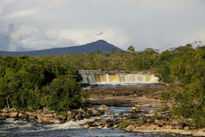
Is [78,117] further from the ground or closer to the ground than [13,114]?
closer to the ground

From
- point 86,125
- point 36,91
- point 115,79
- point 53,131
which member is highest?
point 115,79

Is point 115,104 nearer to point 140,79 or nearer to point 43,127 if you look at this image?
point 43,127

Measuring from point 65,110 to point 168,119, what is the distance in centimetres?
1925

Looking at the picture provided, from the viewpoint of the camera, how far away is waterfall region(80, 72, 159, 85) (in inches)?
4828

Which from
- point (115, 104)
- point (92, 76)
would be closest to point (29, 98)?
point (115, 104)

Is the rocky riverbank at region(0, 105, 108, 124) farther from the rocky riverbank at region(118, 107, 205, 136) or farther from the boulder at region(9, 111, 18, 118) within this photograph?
the rocky riverbank at region(118, 107, 205, 136)

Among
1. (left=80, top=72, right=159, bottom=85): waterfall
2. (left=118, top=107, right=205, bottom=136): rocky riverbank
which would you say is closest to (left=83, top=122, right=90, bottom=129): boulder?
(left=118, top=107, right=205, bottom=136): rocky riverbank

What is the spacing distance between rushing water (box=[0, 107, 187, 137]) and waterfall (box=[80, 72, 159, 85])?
71.1 metres

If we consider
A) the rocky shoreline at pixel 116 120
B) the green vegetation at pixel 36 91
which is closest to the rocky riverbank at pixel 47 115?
the rocky shoreline at pixel 116 120

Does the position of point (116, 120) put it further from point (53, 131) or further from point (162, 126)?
point (53, 131)

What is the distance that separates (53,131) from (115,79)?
3336 inches

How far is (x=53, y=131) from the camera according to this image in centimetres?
4381

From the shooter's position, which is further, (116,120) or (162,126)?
(116,120)

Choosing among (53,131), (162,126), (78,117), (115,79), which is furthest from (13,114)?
(115,79)
